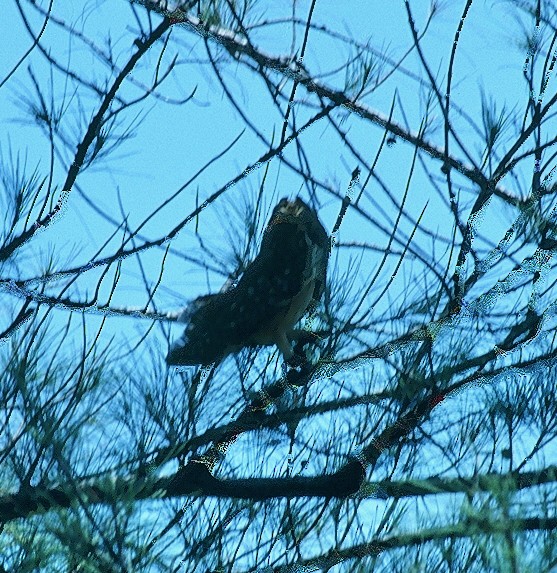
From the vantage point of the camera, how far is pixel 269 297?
111 centimetres

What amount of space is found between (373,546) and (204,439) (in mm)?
243

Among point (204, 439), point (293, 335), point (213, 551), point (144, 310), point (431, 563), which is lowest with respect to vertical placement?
point (431, 563)

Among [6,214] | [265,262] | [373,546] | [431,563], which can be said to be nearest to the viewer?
[431,563]

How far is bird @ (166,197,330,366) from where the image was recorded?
3.64ft

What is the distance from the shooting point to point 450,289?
109 cm

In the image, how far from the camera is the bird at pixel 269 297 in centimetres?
111

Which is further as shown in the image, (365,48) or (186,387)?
(365,48)

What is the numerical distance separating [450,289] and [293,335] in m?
0.21

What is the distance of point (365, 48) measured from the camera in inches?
50.9

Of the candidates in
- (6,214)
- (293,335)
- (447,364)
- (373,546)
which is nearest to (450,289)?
(447,364)

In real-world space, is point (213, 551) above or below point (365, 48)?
below

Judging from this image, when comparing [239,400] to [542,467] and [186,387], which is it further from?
[542,467]

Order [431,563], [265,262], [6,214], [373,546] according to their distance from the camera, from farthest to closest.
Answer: [6,214] → [265,262] → [373,546] → [431,563]

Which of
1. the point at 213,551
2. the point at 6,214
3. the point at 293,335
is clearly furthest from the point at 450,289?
the point at 6,214
